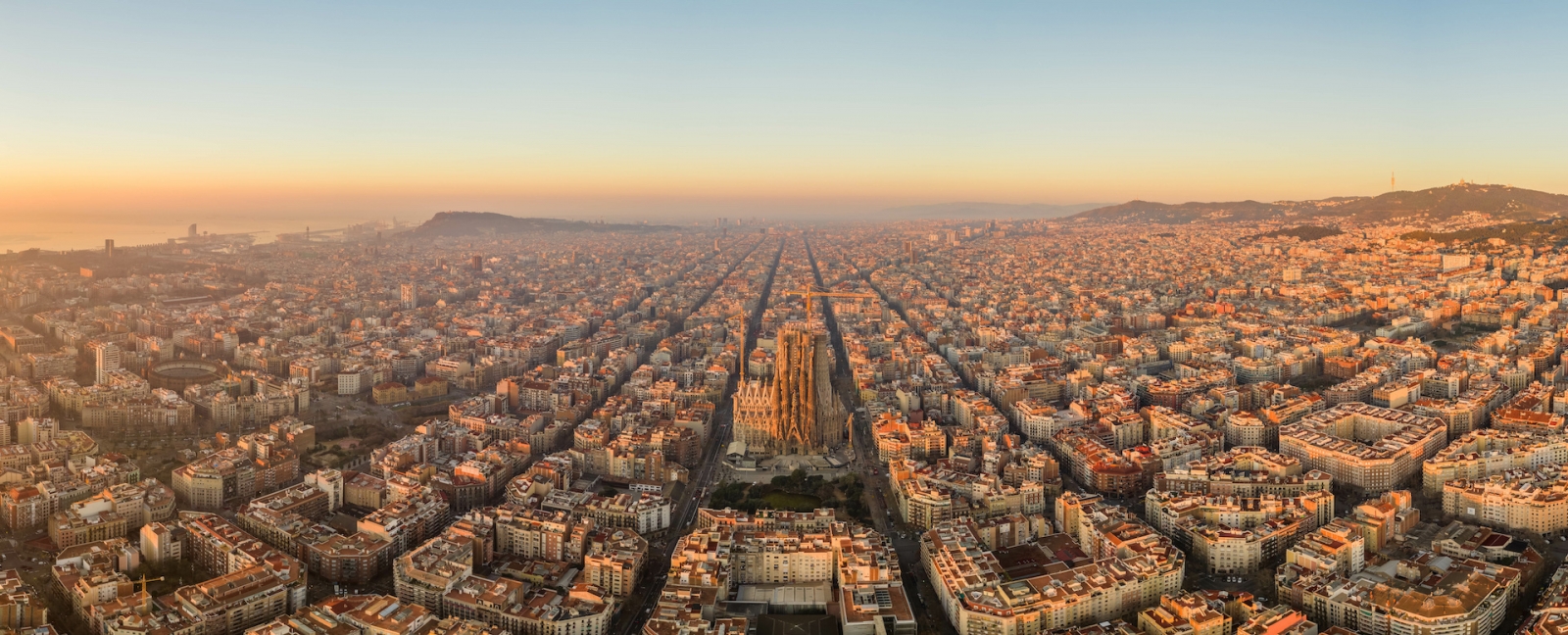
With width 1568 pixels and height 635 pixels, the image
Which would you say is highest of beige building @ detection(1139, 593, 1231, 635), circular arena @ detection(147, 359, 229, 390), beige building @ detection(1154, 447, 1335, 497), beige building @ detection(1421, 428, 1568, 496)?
circular arena @ detection(147, 359, 229, 390)

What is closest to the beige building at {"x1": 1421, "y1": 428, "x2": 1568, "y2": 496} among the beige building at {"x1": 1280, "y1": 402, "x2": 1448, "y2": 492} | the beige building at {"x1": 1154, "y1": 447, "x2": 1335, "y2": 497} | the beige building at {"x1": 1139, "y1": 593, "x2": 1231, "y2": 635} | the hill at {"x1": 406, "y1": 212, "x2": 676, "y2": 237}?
the beige building at {"x1": 1280, "y1": 402, "x2": 1448, "y2": 492}

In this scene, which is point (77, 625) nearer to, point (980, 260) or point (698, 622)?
point (698, 622)

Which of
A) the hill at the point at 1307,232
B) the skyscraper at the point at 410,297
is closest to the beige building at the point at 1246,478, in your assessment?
the skyscraper at the point at 410,297

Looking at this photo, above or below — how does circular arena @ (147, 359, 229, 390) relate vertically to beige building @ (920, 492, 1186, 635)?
above

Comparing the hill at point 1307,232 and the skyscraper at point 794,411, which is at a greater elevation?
the hill at point 1307,232

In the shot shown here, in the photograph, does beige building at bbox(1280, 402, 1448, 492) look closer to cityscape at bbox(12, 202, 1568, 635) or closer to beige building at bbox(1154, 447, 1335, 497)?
cityscape at bbox(12, 202, 1568, 635)

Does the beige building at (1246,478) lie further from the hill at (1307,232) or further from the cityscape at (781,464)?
the hill at (1307,232)

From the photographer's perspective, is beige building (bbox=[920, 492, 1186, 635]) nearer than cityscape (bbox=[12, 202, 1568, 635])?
Yes
